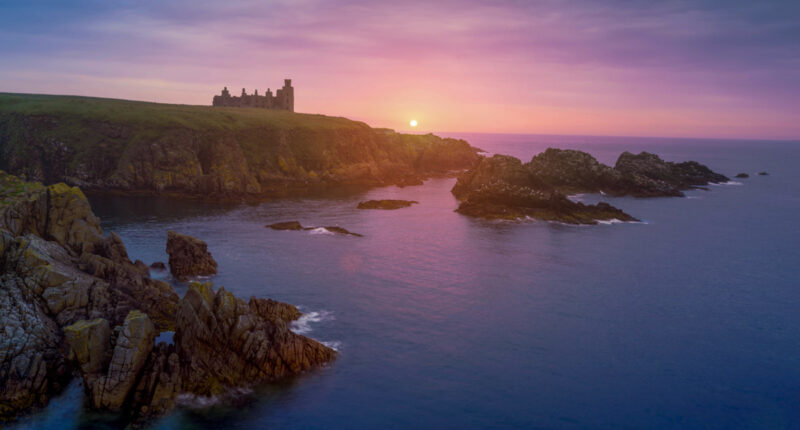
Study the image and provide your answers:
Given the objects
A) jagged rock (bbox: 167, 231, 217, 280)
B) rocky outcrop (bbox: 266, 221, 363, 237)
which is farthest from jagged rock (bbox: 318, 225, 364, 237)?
jagged rock (bbox: 167, 231, 217, 280)

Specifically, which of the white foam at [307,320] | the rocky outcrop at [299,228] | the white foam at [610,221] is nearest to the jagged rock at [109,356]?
Result: the white foam at [307,320]

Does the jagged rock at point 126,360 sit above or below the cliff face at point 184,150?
below

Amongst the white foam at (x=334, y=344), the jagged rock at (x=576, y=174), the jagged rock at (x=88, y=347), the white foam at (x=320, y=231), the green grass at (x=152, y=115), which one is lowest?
the white foam at (x=334, y=344)

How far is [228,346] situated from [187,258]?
23.9 metres

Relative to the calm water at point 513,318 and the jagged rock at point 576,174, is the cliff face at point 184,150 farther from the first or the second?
the jagged rock at point 576,174

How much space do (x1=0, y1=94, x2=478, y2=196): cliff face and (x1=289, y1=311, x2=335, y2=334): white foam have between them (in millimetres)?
69808

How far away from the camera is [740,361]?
39.1 m

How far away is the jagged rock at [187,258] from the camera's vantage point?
54156 mm

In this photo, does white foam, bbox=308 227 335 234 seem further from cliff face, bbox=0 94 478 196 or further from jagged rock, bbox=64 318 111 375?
jagged rock, bbox=64 318 111 375

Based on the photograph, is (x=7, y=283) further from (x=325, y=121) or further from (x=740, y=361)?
(x=325, y=121)

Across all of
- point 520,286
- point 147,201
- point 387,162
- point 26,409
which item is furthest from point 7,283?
point 387,162

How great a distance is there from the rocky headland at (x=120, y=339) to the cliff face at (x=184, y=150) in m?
70.6

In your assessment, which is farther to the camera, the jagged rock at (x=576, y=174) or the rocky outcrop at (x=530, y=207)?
the jagged rock at (x=576, y=174)

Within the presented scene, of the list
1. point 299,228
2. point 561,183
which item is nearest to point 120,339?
point 299,228
